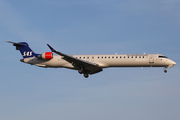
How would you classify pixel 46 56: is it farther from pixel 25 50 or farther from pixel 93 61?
pixel 93 61

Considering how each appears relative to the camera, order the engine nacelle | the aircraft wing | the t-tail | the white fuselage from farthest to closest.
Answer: the t-tail < the engine nacelle < the white fuselage < the aircraft wing

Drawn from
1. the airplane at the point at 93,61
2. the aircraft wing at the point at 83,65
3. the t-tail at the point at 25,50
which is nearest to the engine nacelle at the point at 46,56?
the airplane at the point at 93,61

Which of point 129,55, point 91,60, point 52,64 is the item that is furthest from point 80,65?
point 129,55

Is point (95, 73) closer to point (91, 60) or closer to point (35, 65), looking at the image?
point (91, 60)

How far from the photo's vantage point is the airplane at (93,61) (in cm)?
3997

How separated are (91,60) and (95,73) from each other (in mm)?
3592

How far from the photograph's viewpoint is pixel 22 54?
4534 centimetres

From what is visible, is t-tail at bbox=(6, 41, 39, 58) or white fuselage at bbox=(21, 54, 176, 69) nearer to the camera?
white fuselage at bbox=(21, 54, 176, 69)

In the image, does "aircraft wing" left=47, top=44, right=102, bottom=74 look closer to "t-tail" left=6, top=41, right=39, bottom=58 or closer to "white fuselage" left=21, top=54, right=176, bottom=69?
Answer: "white fuselage" left=21, top=54, right=176, bottom=69

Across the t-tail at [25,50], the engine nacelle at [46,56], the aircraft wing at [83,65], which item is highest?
the t-tail at [25,50]

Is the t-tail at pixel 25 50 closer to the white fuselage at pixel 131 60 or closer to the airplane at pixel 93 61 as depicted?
the airplane at pixel 93 61

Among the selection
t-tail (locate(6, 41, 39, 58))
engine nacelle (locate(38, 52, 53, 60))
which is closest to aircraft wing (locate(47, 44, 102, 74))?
engine nacelle (locate(38, 52, 53, 60))

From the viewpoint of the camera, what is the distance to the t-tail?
45031 millimetres

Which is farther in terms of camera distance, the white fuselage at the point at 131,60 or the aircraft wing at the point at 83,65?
the white fuselage at the point at 131,60
